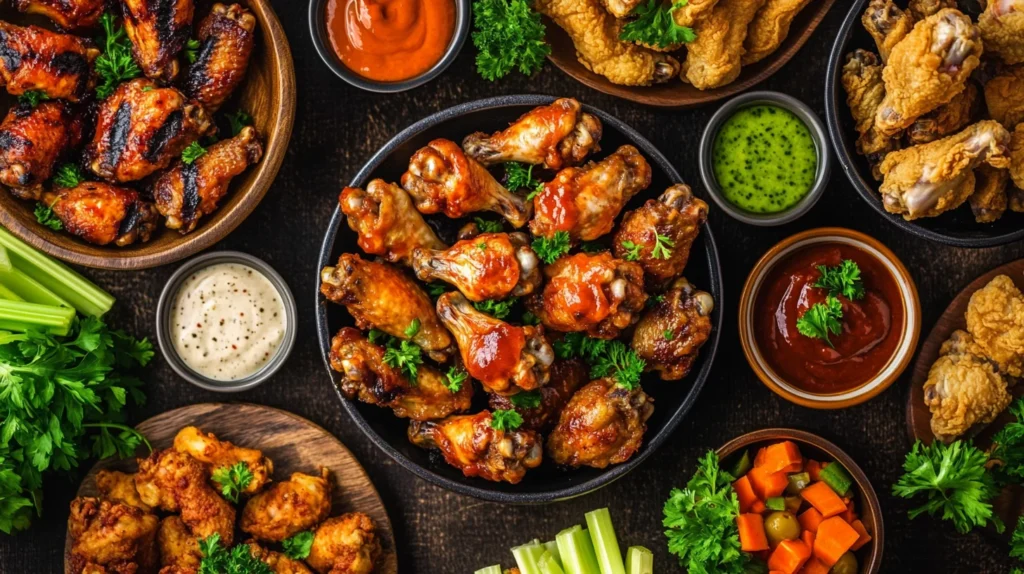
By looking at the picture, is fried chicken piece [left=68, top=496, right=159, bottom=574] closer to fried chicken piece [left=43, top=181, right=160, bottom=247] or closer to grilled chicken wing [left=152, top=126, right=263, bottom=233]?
fried chicken piece [left=43, top=181, right=160, bottom=247]

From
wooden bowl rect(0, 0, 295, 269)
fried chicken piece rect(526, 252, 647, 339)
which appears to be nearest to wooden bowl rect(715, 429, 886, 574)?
fried chicken piece rect(526, 252, 647, 339)

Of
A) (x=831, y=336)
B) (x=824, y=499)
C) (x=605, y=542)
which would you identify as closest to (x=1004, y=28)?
(x=831, y=336)

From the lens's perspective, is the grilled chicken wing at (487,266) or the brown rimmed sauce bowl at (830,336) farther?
the brown rimmed sauce bowl at (830,336)

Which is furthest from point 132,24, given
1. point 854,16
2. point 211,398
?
point 854,16

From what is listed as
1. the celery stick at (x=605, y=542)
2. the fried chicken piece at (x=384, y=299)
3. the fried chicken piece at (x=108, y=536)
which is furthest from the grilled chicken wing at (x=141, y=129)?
the celery stick at (x=605, y=542)

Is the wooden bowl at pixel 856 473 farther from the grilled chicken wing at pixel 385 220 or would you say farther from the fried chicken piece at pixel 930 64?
the grilled chicken wing at pixel 385 220

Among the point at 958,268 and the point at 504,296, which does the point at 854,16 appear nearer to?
the point at 958,268

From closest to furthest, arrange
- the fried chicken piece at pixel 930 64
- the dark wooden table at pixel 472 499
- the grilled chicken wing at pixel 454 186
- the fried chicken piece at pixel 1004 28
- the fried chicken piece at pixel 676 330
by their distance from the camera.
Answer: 1. the fried chicken piece at pixel 930 64
2. the fried chicken piece at pixel 1004 28
3. the grilled chicken wing at pixel 454 186
4. the fried chicken piece at pixel 676 330
5. the dark wooden table at pixel 472 499

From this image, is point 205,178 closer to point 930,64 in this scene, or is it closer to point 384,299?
point 384,299
